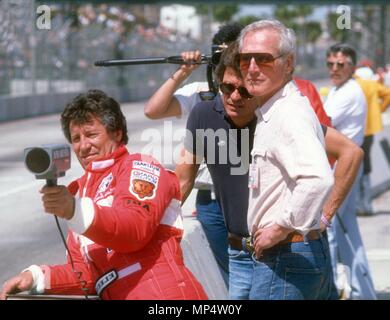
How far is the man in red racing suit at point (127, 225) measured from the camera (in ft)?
10.9

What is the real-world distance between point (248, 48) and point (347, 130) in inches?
154

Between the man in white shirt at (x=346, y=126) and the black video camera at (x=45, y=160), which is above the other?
the black video camera at (x=45, y=160)

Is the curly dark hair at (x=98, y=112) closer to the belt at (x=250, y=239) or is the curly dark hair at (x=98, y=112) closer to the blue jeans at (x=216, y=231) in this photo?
the belt at (x=250, y=239)

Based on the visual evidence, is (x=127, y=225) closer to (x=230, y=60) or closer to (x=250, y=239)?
(x=250, y=239)

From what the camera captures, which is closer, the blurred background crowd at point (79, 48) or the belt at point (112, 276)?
the belt at point (112, 276)

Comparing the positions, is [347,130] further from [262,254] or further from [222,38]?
[262,254]

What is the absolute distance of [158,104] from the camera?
5.61m

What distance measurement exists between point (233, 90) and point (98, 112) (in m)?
0.64

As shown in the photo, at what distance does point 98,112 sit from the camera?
3793 mm

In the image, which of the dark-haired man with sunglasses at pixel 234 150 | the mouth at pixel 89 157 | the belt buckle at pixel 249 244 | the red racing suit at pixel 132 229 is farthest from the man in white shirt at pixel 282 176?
the mouth at pixel 89 157

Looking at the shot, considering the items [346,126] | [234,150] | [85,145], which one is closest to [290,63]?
[234,150]

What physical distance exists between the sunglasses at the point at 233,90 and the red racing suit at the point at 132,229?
0.63m

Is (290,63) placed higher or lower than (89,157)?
higher

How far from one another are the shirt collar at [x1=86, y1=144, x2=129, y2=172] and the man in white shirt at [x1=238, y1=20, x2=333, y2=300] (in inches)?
20.0
